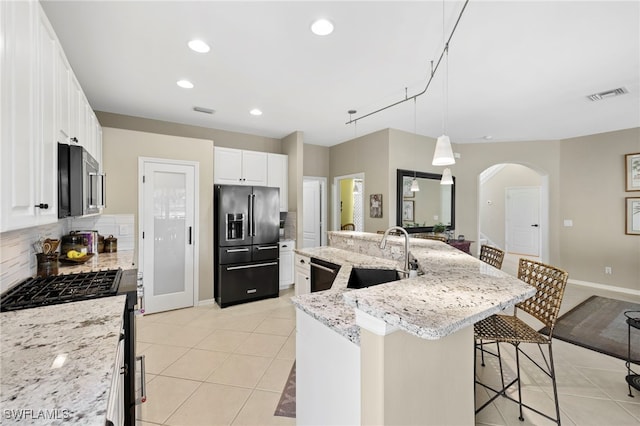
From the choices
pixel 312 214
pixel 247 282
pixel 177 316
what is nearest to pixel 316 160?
pixel 312 214

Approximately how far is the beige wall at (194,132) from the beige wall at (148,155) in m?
0.62

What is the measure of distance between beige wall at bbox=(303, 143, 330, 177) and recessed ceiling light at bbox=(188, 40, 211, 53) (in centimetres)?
333

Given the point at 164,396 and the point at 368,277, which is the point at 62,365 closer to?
the point at 164,396

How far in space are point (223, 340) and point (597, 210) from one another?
21.0 feet

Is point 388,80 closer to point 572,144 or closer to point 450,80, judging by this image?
point 450,80

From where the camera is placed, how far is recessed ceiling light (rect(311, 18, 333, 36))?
6.41 ft

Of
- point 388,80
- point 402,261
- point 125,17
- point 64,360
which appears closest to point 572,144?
point 388,80

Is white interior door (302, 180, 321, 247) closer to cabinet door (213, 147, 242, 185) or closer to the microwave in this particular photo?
cabinet door (213, 147, 242, 185)

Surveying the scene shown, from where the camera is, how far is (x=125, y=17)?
193 cm

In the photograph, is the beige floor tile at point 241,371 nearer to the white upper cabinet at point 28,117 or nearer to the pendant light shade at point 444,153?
the white upper cabinet at point 28,117

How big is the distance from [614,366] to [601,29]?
280 cm

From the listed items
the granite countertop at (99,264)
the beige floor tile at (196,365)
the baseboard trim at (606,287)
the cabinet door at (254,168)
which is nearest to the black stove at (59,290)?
the granite countertop at (99,264)

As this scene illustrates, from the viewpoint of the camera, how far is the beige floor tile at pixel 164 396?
6.15ft

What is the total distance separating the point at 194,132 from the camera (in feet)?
14.5
